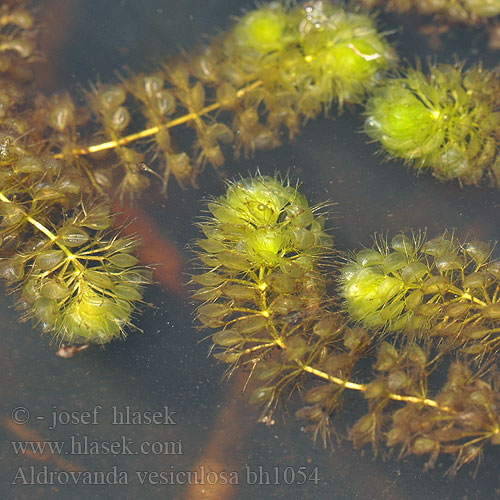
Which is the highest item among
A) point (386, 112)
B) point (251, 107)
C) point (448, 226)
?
point (251, 107)

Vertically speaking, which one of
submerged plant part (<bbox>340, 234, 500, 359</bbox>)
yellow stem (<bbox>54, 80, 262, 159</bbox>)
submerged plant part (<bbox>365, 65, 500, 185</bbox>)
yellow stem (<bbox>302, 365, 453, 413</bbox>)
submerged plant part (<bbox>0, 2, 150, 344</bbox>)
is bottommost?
yellow stem (<bbox>302, 365, 453, 413</bbox>)

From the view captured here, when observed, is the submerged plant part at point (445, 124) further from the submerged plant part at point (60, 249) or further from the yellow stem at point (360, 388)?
the submerged plant part at point (60, 249)

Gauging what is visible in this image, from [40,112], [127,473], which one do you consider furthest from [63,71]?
[127,473]

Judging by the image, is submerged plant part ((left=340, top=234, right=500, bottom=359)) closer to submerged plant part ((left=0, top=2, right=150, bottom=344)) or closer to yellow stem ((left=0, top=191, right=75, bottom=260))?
submerged plant part ((left=0, top=2, right=150, bottom=344))

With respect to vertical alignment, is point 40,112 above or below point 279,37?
below

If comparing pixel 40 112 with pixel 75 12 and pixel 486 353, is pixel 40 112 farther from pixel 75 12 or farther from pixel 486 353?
pixel 486 353

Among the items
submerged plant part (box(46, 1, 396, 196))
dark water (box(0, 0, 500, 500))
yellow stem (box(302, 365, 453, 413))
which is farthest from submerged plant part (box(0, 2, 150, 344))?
yellow stem (box(302, 365, 453, 413))

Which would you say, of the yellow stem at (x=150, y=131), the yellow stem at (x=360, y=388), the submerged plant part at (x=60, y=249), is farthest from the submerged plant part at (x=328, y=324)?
the yellow stem at (x=150, y=131)

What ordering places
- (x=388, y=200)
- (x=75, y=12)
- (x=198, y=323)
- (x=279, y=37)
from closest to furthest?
(x=198, y=323) → (x=388, y=200) → (x=279, y=37) → (x=75, y=12)
